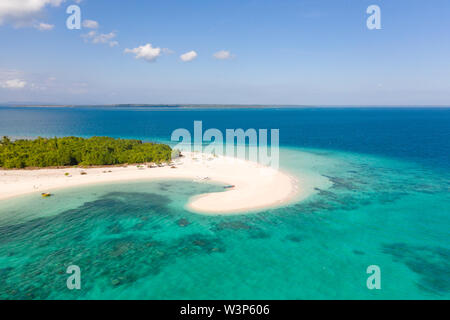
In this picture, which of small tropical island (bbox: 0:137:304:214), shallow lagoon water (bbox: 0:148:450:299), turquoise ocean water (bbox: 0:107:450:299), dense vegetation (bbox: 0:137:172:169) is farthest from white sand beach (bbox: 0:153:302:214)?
dense vegetation (bbox: 0:137:172:169)

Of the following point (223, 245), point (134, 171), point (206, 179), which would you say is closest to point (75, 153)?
point (134, 171)

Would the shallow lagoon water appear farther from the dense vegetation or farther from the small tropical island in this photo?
the dense vegetation

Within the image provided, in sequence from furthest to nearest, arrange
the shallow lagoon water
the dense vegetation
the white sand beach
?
the dense vegetation, the white sand beach, the shallow lagoon water

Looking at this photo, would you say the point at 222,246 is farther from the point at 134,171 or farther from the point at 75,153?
the point at 75,153

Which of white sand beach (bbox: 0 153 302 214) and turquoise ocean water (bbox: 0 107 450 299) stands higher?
white sand beach (bbox: 0 153 302 214)

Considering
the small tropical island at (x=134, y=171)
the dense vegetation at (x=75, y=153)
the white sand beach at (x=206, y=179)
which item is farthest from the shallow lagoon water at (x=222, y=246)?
the dense vegetation at (x=75, y=153)
